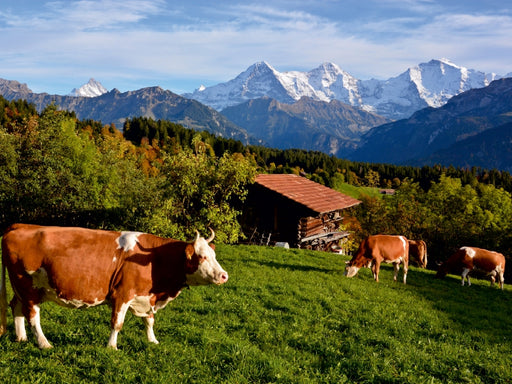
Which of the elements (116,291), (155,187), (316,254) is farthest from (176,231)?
(116,291)

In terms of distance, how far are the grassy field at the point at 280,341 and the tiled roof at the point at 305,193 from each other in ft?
61.5

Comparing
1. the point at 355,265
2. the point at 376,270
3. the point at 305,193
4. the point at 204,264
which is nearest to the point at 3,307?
the point at 204,264

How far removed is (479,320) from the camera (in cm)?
1270

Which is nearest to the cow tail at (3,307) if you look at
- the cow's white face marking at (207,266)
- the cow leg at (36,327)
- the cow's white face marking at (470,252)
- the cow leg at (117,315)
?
the cow leg at (36,327)

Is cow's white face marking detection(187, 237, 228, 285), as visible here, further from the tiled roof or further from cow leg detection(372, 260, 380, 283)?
the tiled roof

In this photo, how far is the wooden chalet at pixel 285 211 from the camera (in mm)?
33656

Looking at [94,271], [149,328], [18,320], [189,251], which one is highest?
[189,251]

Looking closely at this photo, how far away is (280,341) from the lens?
28.7ft

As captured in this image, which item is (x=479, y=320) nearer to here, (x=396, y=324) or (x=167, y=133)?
(x=396, y=324)

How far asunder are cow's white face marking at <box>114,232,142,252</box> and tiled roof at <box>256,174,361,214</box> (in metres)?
25.4

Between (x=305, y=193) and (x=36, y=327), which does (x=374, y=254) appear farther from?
(x=305, y=193)

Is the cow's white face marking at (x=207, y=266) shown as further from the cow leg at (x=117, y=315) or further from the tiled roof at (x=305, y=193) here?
the tiled roof at (x=305, y=193)

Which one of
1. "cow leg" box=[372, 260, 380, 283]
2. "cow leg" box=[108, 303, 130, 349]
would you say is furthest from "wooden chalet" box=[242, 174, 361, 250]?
"cow leg" box=[108, 303, 130, 349]

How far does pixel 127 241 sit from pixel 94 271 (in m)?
0.86
